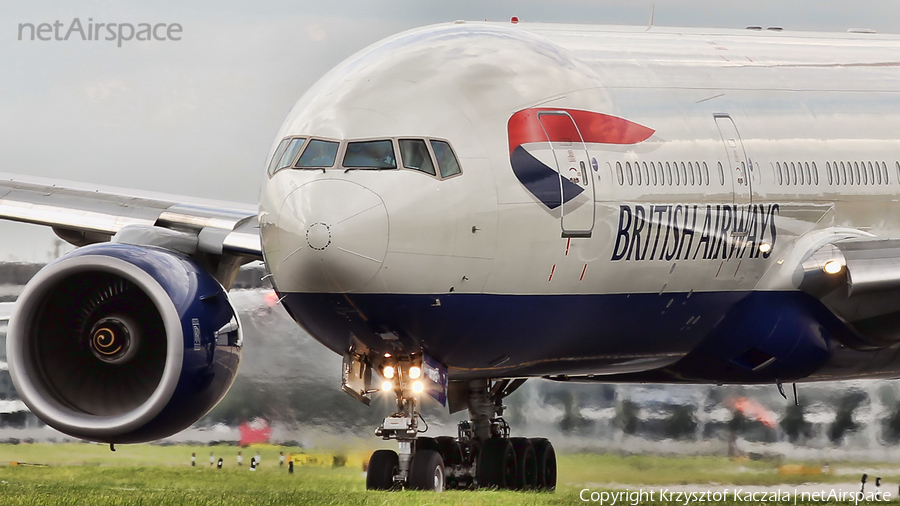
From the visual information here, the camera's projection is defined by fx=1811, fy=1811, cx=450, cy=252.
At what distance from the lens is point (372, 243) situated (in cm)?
1251

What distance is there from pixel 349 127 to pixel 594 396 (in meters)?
8.41

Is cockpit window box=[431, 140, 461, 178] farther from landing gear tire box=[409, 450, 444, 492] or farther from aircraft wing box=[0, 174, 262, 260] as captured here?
aircraft wing box=[0, 174, 262, 260]

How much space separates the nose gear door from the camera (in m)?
13.8

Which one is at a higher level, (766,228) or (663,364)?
(766,228)

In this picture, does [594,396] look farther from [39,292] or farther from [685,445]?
[39,292]

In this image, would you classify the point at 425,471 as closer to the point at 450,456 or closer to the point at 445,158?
the point at 450,456

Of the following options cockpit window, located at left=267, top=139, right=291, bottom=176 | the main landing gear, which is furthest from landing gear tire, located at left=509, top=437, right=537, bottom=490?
cockpit window, located at left=267, top=139, right=291, bottom=176

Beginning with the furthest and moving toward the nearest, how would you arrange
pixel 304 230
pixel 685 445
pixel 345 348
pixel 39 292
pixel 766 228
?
pixel 685 445 → pixel 766 228 → pixel 39 292 → pixel 345 348 → pixel 304 230

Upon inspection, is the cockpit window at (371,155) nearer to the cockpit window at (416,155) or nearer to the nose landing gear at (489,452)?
the cockpit window at (416,155)

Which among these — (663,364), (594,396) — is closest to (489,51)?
(663,364)

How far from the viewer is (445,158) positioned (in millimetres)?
13086

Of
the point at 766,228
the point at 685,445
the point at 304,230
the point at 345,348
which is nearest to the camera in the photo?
the point at 304,230

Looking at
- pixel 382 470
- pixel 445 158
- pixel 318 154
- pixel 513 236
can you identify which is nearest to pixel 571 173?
pixel 513 236

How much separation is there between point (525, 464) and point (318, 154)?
6.34 meters
